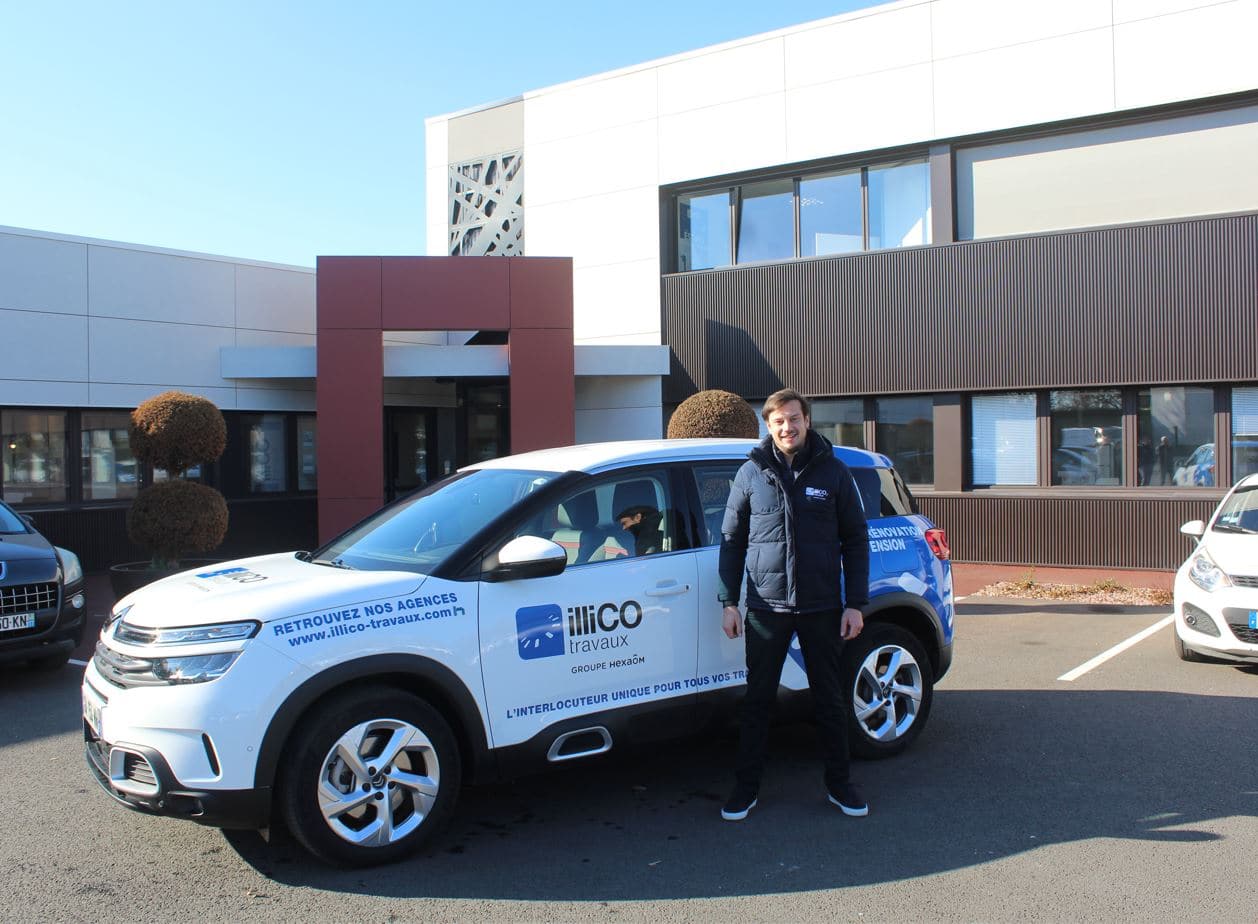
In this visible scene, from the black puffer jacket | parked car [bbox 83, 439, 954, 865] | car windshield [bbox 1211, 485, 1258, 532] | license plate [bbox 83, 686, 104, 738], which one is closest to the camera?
parked car [bbox 83, 439, 954, 865]

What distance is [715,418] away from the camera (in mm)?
11781

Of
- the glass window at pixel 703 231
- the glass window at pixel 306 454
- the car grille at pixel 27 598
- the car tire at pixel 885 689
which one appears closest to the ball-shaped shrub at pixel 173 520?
the car grille at pixel 27 598

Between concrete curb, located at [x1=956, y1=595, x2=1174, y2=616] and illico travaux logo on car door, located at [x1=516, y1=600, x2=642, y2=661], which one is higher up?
illico travaux logo on car door, located at [x1=516, y1=600, x2=642, y2=661]

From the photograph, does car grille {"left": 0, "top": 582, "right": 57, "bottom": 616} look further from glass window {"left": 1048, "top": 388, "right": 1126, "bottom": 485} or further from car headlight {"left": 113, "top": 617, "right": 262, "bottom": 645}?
glass window {"left": 1048, "top": 388, "right": 1126, "bottom": 485}

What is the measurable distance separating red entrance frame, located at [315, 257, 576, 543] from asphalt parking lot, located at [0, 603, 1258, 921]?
931 centimetres

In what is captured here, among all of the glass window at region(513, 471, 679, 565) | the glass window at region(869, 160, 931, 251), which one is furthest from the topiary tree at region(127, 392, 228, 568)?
the glass window at region(869, 160, 931, 251)

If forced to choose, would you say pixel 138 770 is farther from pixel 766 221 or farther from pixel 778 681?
pixel 766 221

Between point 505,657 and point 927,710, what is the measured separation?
2.71 m

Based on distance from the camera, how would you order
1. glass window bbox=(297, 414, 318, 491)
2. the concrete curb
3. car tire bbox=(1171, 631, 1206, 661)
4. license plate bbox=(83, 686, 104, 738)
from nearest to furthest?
license plate bbox=(83, 686, 104, 738) → car tire bbox=(1171, 631, 1206, 661) → the concrete curb → glass window bbox=(297, 414, 318, 491)

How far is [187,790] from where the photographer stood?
3.98 meters

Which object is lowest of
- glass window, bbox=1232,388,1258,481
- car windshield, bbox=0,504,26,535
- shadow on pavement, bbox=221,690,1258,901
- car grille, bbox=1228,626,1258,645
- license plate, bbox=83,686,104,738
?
shadow on pavement, bbox=221,690,1258,901

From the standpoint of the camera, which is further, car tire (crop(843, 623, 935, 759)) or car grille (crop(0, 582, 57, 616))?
car grille (crop(0, 582, 57, 616))

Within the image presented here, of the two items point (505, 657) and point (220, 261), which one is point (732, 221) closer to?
point (220, 261)

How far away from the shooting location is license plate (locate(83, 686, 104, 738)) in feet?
14.2
